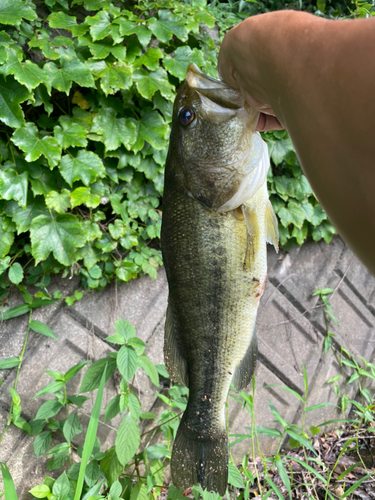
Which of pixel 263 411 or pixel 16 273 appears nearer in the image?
pixel 16 273

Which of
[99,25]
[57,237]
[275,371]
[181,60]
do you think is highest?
[99,25]

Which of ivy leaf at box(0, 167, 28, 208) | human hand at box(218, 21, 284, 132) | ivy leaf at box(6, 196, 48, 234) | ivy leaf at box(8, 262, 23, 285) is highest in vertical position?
human hand at box(218, 21, 284, 132)

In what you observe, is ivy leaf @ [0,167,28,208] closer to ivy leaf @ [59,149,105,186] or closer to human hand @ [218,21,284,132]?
ivy leaf @ [59,149,105,186]

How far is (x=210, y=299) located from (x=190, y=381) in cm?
37

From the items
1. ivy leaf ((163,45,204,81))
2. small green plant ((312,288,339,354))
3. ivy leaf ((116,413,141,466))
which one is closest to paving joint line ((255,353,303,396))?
small green plant ((312,288,339,354))

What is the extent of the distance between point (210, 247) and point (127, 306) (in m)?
1.43

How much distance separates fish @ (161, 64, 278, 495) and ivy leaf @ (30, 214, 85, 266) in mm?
982

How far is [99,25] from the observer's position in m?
2.17

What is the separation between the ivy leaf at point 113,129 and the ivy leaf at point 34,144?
11.0 inches

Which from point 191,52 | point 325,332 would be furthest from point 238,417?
point 191,52

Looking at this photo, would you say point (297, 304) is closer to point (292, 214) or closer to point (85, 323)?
point (292, 214)

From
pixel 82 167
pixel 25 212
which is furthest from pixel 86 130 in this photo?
pixel 25 212

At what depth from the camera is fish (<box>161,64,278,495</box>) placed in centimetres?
125

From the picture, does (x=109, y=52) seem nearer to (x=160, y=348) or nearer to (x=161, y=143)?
(x=161, y=143)
